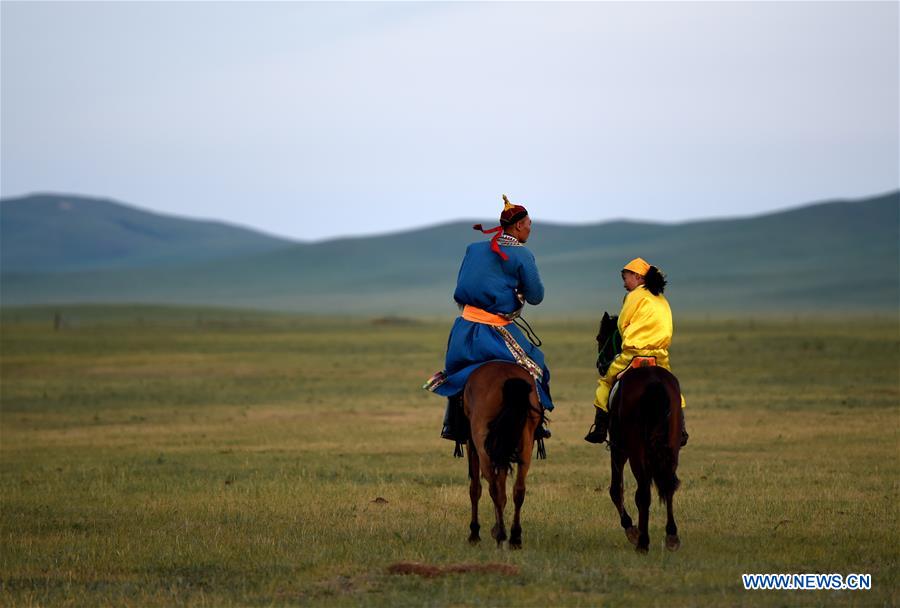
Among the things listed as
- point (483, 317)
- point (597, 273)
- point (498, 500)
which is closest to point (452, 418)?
point (483, 317)

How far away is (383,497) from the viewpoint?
42.4ft

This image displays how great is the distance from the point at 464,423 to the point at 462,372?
48 cm

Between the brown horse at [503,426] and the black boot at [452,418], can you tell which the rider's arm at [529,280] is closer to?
the brown horse at [503,426]

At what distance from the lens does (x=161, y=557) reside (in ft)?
31.5

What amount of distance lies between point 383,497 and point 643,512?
404 cm

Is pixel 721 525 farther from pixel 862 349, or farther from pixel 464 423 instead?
pixel 862 349

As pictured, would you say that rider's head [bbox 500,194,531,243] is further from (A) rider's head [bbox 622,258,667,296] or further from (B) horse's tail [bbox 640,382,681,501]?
(B) horse's tail [bbox 640,382,681,501]

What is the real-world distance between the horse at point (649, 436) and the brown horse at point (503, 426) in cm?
70

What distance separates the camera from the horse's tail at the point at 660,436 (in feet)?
31.2

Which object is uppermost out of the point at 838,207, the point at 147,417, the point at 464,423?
the point at 838,207

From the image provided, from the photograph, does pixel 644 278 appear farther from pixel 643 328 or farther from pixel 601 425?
pixel 601 425

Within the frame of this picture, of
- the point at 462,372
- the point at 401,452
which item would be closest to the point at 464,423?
the point at 462,372

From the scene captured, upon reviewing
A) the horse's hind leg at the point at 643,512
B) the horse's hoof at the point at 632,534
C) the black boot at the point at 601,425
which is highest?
the black boot at the point at 601,425

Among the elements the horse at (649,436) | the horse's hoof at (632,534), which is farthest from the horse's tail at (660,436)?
the horse's hoof at (632,534)
